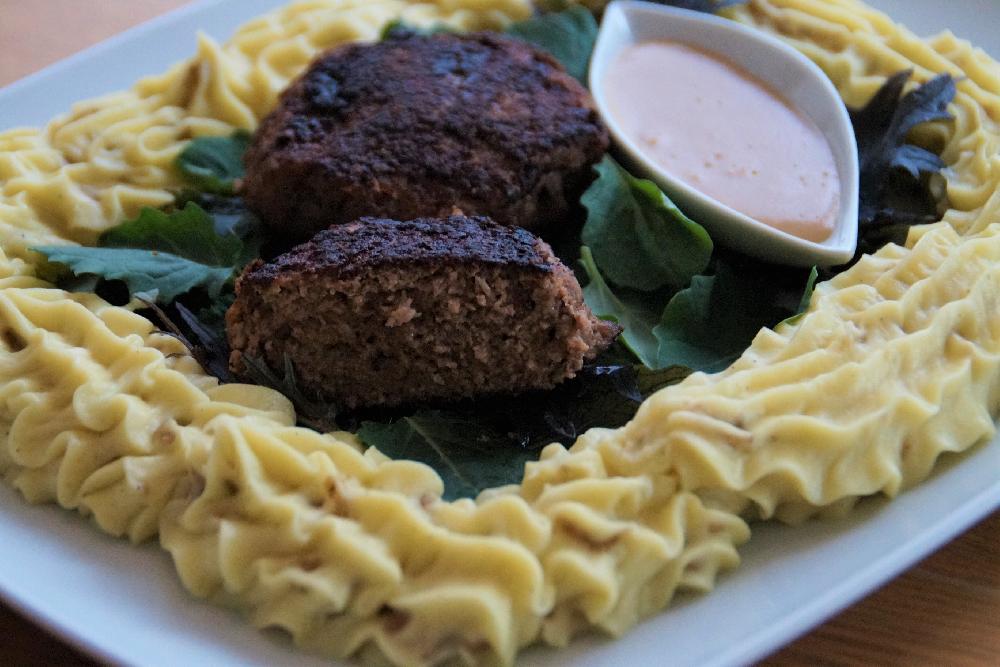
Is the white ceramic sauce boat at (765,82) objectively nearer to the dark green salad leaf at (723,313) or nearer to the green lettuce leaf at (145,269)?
the dark green salad leaf at (723,313)

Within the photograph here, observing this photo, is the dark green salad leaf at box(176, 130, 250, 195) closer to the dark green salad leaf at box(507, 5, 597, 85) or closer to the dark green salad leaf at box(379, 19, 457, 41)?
the dark green salad leaf at box(379, 19, 457, 41)

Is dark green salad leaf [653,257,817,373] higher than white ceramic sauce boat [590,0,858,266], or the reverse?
white ceramic sauce boat [590,0,858,266]

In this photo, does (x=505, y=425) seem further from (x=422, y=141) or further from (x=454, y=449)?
(x=422, y=141)

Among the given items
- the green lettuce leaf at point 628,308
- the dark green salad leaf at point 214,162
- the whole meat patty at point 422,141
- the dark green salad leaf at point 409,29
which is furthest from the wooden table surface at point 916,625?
the dark green salad leaf at point 409,29

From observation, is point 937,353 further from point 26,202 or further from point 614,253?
point 26,202

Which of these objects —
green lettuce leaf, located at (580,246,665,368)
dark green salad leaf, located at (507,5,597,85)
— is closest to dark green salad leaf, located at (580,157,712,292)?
green lettuce leaf, located at (580,246,665,368)

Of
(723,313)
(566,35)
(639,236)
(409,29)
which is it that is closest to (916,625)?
(723,313)
